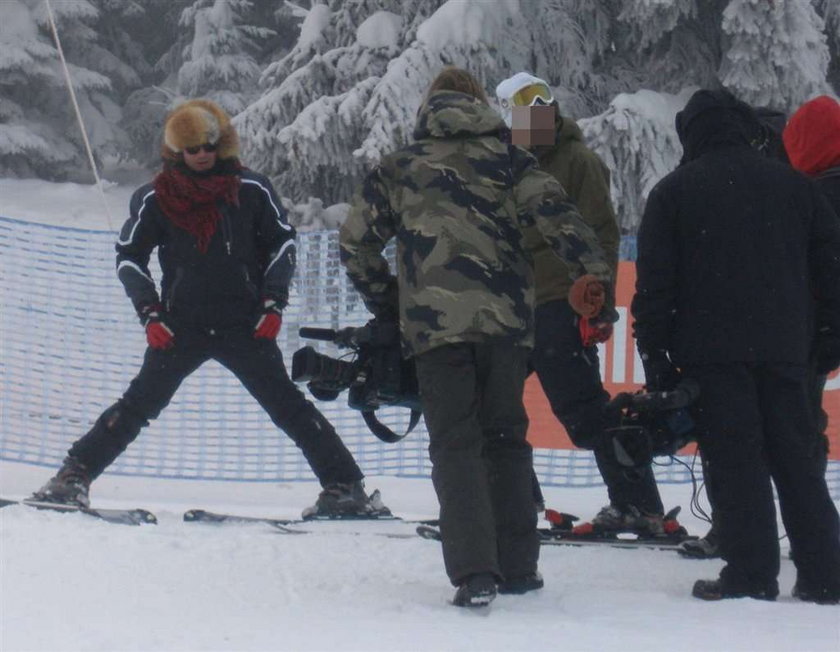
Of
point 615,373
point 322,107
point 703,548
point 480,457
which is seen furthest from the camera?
point 322,107

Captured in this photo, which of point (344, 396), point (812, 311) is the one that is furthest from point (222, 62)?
point (812, 311)

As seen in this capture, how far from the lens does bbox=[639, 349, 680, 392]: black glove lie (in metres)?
4.31

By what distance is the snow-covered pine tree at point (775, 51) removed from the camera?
40.8ft

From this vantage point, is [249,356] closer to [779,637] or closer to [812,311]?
[812,311]

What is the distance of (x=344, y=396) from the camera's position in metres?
7.61

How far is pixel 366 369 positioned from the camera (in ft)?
13.9

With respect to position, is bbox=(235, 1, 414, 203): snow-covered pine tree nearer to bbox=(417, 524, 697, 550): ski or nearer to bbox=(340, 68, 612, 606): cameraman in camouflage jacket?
bbox=(417, 524, 697, 550): ski

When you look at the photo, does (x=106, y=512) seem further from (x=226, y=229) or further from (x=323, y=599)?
(x=323, y=599)

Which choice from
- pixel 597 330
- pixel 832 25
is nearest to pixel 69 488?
pixel 597 330

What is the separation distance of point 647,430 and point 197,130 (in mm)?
2381

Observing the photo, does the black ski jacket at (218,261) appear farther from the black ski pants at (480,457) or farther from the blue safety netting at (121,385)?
the blue safety netting at (121,385)

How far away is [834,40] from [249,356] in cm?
1040

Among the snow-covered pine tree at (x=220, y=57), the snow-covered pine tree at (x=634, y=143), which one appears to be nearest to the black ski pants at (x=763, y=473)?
the snow-covered pine tree at (x=634, y=143)

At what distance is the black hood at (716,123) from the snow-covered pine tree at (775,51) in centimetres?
862
